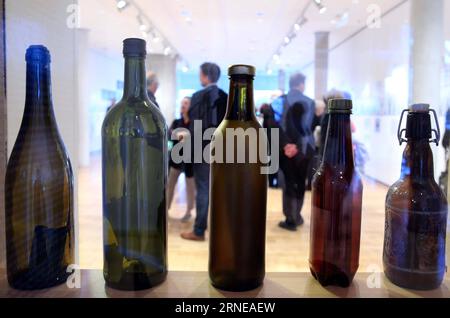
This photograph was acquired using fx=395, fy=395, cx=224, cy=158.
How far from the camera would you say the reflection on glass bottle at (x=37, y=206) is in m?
0.46

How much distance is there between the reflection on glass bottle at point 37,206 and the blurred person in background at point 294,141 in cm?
172

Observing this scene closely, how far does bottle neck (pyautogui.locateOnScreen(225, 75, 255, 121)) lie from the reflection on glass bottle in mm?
214

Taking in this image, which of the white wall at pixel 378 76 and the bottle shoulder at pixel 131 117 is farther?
the white wall at pixel 378 76

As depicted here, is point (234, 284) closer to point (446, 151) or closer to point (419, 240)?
point (419, 240)

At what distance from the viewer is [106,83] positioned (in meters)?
8.05

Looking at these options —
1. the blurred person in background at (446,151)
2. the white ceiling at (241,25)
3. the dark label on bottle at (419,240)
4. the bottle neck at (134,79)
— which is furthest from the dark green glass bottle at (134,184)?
the white ceiling at (241,25)

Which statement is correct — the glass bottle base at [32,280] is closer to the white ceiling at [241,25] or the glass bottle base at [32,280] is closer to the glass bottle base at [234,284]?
the glass bottle base at [234,284]

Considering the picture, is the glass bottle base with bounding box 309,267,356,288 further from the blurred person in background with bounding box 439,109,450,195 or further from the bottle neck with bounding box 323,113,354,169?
the blurred person in background with bounding box 439,109,450,195

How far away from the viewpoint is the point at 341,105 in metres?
0.44

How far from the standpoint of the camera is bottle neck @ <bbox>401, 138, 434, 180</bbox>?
457 mm

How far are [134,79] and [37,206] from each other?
193 millimetres

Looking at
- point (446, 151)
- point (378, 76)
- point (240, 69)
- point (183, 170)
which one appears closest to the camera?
point (240, 69)

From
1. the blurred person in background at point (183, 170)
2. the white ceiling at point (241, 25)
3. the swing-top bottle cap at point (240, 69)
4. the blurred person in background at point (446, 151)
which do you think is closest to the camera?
the swing-top bottle cap at point (240, 69)

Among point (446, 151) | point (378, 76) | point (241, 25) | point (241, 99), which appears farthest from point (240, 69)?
point (378, 76)
